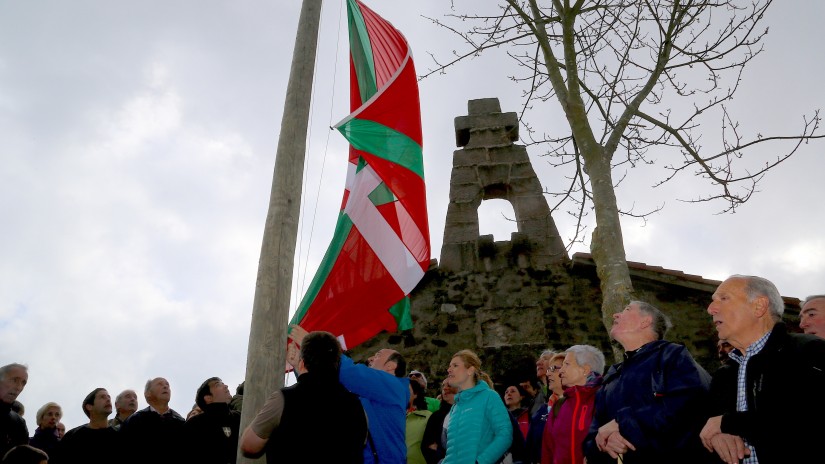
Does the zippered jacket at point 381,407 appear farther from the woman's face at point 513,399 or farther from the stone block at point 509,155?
the stone block at point 509,155

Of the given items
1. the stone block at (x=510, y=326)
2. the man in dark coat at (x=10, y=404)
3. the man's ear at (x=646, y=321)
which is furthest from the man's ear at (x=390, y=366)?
the stone block at (x=510, y=326)

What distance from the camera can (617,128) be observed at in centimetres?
616

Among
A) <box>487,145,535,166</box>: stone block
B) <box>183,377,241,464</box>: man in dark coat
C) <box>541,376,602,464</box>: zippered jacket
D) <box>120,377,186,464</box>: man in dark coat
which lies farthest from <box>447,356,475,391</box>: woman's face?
<box>487,145,535,166</box>: stone block

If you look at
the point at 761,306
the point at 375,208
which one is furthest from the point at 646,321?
the point at 375,208

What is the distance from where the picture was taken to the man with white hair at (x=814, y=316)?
10.5ft

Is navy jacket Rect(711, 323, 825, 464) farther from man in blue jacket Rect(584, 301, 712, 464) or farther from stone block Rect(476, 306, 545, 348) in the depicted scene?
stone block Rect(476, 306, 545, 348)

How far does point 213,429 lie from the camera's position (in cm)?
412

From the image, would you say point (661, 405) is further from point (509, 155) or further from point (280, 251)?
point (509, 155)

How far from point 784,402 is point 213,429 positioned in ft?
11.3

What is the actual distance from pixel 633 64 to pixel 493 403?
461 centimetres

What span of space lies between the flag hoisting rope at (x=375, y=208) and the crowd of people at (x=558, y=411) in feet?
1.50

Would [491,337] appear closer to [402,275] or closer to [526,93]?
[526,93]

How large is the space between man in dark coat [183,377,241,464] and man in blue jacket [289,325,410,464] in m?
0.94

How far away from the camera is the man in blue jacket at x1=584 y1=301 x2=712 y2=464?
2795 mm
